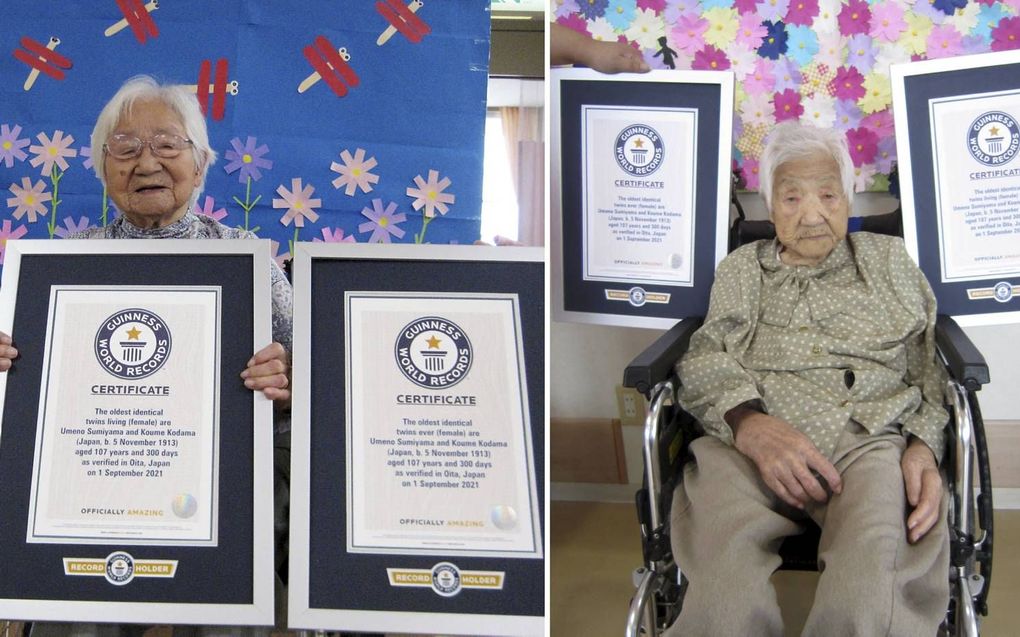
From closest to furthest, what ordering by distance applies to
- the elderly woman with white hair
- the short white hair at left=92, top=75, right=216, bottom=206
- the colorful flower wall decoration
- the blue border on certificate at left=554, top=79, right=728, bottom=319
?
1. the elderly woman with white hair
2. the short white hair at left=92, top=75, right=216, bottom=206
3. the blue border on certificate at left=554, top=79, right=728, bottom=319
4. the colorful flower wall decoration

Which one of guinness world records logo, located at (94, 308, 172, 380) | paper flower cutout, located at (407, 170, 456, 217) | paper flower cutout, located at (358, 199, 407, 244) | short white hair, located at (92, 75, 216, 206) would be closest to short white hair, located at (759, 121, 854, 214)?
paper flower cutout, located at (407, 170, 456, 217)

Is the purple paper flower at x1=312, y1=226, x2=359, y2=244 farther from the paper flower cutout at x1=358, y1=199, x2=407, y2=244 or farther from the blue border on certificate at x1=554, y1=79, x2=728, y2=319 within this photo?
the blue border on certificate at x1=554, y1=79, x2=728, y2=319

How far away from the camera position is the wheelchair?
66.0 inches

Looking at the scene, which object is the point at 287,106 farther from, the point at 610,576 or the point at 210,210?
the point at 610,576

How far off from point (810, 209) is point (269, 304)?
1123 mm

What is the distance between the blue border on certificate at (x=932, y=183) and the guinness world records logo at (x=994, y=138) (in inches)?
2.5

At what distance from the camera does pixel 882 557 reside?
1589mm

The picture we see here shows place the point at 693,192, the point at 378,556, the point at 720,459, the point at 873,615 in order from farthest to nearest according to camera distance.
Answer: the point at 693,192 < the point at 720,459 < the point at 378,556 < the point at 873,615

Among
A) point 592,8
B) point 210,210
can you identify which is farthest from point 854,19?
point 210,210

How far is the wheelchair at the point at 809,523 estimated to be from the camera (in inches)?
66.0

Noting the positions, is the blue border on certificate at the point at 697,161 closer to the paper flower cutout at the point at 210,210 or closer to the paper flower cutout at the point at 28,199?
the paper flower cutout at the point at 210,210

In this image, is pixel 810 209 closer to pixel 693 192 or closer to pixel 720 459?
pixel 693 192

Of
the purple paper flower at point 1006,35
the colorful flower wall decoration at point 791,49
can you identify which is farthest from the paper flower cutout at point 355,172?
the purple paper flower at point 1006,35

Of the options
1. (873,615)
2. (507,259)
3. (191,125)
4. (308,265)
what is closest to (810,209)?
A: (507,259)
